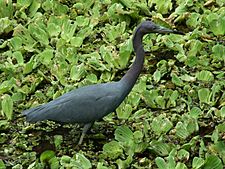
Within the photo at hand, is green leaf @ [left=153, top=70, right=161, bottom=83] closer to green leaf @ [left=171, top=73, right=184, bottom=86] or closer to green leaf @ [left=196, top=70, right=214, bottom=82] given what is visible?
green leaf @ [left=171, top=73, right=184, bottom=86]

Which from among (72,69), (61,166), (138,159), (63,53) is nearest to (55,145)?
(61,166)

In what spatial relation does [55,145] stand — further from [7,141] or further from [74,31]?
[74,31]

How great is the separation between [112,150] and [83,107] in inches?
12.3

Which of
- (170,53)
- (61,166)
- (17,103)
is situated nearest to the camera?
(61,166)

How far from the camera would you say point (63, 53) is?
5.26 metres

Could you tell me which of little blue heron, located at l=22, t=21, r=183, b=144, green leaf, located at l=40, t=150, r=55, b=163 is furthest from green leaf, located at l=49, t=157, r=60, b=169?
little blue heron, located at l=22, t=21, r=183, b=144

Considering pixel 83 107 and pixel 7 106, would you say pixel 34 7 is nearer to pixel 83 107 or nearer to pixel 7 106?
pixel 7 106

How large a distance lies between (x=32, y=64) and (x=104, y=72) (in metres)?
0.53

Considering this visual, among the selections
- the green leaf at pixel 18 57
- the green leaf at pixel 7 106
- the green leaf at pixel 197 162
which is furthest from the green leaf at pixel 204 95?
the green leaf at pixel 18 57

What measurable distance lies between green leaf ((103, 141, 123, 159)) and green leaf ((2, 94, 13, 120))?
729mm

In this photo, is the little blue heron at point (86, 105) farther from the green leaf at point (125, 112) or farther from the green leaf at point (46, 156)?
the green leaf at point (125, 112)

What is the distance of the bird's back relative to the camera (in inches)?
163

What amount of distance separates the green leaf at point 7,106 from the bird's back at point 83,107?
0.30 metres

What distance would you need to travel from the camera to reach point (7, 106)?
14.7ft
